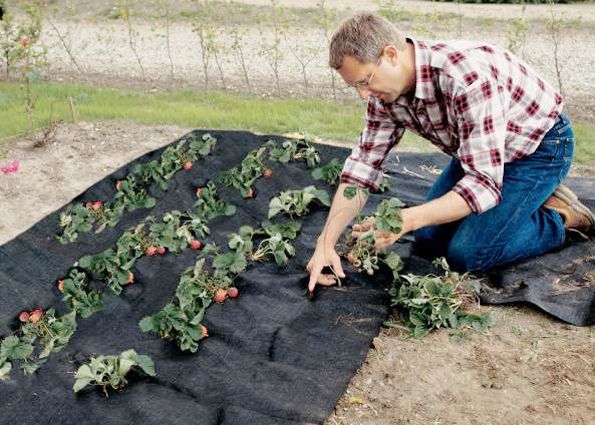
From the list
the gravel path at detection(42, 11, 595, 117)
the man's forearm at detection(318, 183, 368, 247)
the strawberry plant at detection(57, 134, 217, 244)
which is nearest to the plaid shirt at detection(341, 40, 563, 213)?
the man's forearm at detection(318, 183, 368, 247)

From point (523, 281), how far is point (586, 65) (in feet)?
21.1

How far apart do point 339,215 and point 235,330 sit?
2.31ft

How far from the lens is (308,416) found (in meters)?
2.45

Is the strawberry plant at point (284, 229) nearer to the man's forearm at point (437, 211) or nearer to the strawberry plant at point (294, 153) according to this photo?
the strawberry plant at point (294, 153)

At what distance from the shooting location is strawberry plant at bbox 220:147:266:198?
4.40 metres

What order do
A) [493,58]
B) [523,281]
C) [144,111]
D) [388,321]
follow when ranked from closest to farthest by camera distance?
[493,58] → [388,321] → [523,281] → [144,111]

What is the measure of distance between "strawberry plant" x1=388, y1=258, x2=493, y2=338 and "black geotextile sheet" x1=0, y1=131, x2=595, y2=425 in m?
0.12

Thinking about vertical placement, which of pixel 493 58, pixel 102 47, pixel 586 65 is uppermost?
pixel 493 58

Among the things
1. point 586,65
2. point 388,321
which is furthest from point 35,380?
point 586,65

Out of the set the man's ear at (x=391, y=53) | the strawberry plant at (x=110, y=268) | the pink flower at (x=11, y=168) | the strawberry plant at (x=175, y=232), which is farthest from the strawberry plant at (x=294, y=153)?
the man's ear at (x=391, y=53)

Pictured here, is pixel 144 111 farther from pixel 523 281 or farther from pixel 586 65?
pixel 586 65

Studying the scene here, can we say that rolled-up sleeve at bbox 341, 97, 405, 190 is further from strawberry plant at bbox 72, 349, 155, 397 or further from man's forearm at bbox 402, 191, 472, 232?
strawberry plant at bbox 72, 349, 155, 397

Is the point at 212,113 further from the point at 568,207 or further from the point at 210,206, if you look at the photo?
the point at 568,207

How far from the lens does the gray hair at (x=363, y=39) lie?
2453mm
